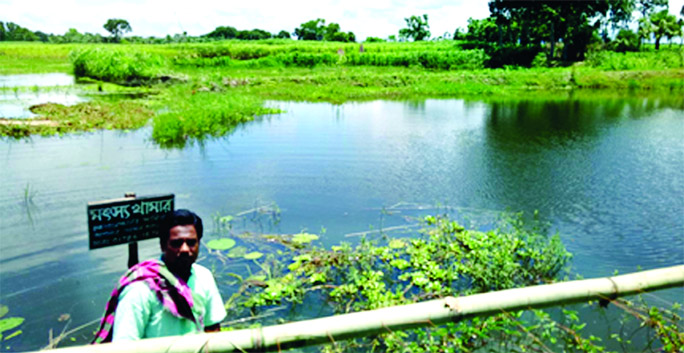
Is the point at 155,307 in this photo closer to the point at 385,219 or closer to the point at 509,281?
the point at 509,281

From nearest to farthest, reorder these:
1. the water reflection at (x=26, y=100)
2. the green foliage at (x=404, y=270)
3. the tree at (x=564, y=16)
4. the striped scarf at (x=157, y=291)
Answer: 1. the striped scarf at (x=157, y=291)
2. the green foliage at (x=404, y=270)
3. the water reflection at (x=26, y=100)
4. the tree at (x=564, y=16)

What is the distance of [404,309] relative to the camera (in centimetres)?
226

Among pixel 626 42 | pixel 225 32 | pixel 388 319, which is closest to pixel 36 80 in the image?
pixel 388 319

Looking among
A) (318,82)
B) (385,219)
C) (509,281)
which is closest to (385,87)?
(318,82)

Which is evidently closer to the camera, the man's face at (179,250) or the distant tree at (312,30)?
the man's face at (179,250)

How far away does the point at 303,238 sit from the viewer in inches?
255

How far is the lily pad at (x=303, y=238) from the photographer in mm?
6387

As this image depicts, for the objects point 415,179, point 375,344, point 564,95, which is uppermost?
point 564,95

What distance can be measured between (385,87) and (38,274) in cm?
2317

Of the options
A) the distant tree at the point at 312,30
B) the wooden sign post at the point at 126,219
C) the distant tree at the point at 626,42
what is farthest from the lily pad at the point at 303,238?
the distant tree at the point at 312,30

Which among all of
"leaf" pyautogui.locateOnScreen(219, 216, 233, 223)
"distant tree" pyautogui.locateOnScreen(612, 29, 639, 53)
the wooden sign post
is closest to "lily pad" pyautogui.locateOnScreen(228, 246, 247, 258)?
"leaf" pyautogui.locateOnScreen(219, 216, 233, 223)

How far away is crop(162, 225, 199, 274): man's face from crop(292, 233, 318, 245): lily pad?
396 cm

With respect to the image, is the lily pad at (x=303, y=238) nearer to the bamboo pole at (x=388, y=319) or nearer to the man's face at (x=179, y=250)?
the man's face at (x=179, y=250)

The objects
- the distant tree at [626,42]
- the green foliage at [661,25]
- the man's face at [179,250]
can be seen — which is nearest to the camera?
the man's face at [179,250]
